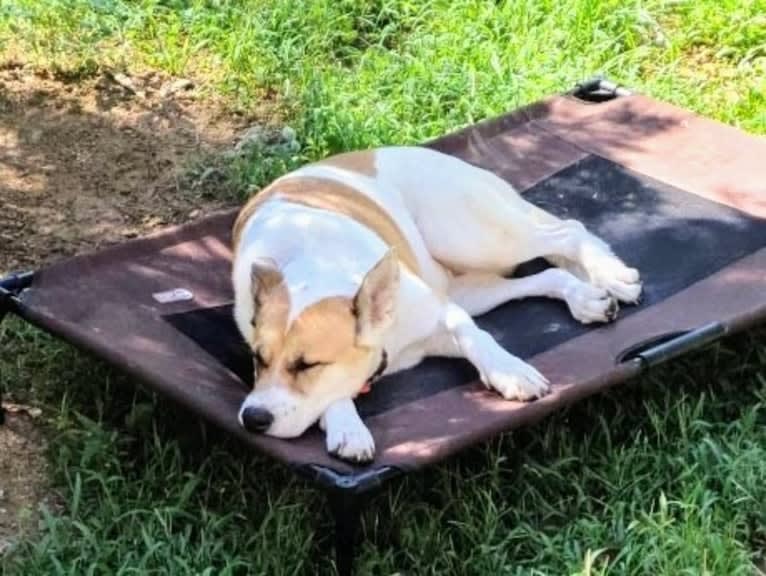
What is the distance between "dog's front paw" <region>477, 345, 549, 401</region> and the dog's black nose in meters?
0.67

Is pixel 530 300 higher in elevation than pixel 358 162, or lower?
lower

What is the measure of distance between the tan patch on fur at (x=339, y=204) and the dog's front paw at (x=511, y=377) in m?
0.43

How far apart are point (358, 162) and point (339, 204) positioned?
0.39 metres

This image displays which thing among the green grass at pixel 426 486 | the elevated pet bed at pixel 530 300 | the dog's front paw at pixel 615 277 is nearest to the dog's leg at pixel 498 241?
the dog's front paw at pixel 615 277

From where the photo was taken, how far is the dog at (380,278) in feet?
12.8

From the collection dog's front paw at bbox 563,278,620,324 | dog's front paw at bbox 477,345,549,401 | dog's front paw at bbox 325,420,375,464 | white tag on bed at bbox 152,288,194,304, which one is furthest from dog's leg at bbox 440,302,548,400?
white tag on bed at bbox 152,288,194,304

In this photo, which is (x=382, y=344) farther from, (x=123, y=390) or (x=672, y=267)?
(x=672, y=267)

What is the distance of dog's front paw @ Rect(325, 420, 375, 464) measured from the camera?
148 inches

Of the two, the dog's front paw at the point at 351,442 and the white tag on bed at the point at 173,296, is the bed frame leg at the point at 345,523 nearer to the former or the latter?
the dog's front paw at the point at 351,442

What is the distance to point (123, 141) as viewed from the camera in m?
6.22

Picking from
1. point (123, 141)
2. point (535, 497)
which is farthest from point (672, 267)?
point (123, 141)

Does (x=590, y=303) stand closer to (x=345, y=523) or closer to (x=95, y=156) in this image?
(x=345, y=523)

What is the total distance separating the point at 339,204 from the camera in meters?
4.51

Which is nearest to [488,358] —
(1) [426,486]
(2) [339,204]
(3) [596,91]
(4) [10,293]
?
(1) [426,486]
